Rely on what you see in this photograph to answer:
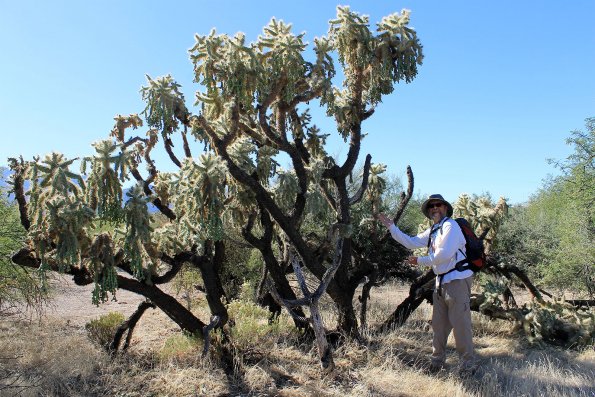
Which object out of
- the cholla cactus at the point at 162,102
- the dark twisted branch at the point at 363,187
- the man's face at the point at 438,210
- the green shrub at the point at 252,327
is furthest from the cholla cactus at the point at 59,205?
the man's face at the point at 438,210

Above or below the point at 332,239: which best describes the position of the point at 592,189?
above

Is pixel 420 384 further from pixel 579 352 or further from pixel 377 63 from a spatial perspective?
pixel 377 63

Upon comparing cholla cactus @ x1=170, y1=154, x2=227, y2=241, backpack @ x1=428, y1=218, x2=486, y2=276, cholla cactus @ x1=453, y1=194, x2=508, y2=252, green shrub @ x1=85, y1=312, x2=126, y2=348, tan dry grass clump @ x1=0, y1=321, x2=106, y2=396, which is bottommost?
tan dry grass clump @ x1=0, y1=321, x2=106, y2=396

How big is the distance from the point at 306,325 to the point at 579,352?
4.04 m

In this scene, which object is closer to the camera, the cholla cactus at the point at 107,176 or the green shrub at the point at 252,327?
the cholla cactus at the point at 107,176

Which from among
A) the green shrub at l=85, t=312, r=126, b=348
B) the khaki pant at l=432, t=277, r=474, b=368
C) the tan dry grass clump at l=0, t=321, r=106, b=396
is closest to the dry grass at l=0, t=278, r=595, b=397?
the tan dry grass clump at l=0, t=321, r=106, b=396

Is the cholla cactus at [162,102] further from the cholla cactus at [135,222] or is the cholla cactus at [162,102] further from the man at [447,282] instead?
the man at [447,282]

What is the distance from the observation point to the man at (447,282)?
5.88m

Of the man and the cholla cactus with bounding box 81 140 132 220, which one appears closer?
the cholla cactus with bounding box 81 140 132 220

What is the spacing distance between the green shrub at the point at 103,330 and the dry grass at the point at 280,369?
0.52ft

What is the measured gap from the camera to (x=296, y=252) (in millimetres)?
7465

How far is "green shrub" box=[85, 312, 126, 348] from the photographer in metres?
7.50

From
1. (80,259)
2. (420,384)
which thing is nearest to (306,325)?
(420,384)

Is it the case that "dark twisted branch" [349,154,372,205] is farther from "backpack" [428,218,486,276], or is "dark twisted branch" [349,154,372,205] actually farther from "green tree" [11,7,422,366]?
"backpack" [428,218,486,276]
